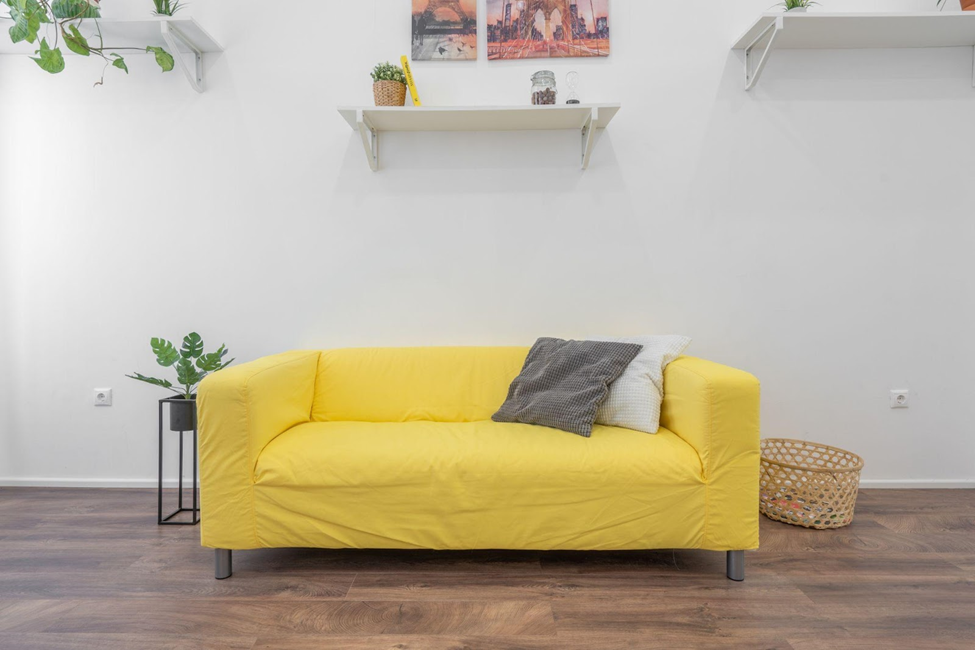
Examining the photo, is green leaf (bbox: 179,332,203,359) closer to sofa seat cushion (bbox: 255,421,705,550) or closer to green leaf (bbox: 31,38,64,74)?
sofa seat cushion (bbox: 255,421,705,550)

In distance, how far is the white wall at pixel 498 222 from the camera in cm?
244

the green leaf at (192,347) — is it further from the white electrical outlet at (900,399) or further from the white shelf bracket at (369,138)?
the white electrical outlet at (900,399)

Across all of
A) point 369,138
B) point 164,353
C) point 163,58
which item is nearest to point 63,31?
point 163,58

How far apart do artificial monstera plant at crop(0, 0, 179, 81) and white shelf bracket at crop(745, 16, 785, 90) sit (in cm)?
249

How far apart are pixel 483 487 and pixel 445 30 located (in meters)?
2.03

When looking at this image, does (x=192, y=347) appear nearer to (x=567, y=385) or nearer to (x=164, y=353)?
(x=164, y=353)

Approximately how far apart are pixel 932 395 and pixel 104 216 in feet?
13.0

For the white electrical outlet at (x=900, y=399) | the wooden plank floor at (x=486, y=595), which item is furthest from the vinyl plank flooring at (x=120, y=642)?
the white electrical outlet at (x=900, y=399)

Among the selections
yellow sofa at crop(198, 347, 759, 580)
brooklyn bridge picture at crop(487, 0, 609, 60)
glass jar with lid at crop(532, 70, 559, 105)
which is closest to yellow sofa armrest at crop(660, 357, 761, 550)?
yellow sofa at crop(198, 347, 759, 580)

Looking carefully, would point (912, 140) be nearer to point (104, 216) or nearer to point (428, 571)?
point (428, 571)

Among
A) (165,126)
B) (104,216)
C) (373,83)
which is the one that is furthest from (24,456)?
(373,83)

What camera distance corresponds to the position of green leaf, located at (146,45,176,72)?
2.27 meters

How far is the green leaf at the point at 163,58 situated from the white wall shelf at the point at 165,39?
0.09 feet

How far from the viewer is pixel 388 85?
7.39ft
